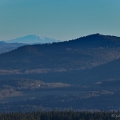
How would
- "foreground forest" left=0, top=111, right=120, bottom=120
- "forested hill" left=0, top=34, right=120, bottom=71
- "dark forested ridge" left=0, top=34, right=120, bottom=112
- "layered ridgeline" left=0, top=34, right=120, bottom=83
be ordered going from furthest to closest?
"forested hill" left=0, top=34, right=120, bottom=71 → "layered ridgeline" left=0, top=34, right=120, bottom=83 → "dark forested ridge" left=0, top=34, right=120, bottom=112 → "foreground forest" left=0, top=111, right=120, bottom=120

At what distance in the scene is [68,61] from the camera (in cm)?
17850

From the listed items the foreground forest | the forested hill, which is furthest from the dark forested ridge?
the foreground forest

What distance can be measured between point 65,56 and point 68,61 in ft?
13.1

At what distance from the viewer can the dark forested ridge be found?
4500 inches

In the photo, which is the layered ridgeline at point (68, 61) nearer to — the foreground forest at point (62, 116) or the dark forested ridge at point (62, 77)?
the dark forested ridge at point (62, 77)

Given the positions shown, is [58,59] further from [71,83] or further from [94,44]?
[71,83]

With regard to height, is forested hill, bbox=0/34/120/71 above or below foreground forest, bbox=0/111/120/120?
above

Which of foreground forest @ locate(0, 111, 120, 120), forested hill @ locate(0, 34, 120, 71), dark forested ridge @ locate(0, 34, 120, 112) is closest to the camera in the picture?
foreground forest @ locate(0, 111, 120, 120)

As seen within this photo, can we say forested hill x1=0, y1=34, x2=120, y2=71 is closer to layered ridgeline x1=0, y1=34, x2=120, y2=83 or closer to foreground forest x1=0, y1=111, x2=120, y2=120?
layered ridgeline x1=0, y1=34, x2=120, y2=83

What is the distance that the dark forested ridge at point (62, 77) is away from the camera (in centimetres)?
11431

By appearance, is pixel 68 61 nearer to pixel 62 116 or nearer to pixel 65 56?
pixel 65 56

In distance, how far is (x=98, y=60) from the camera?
17875 cm

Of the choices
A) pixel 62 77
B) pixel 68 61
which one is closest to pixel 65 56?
pixel 68 61

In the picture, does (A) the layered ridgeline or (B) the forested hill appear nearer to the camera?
(A) the layered ridgeline
